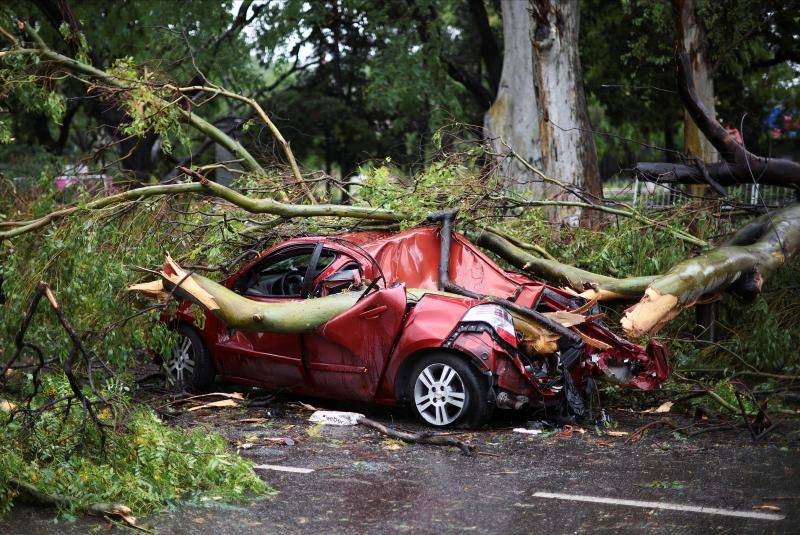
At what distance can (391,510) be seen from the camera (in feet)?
18.3

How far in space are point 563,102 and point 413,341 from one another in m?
8.00

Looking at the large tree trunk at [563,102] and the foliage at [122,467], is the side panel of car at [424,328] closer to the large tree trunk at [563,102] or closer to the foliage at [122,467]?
the foliage at [122,467]

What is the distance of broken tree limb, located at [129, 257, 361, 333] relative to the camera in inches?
312

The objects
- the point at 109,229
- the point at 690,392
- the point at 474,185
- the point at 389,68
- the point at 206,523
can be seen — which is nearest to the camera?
the point at 206,523

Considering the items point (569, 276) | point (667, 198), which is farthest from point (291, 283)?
point (667, 198)

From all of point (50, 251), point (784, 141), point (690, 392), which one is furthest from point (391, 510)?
point (784, 141)

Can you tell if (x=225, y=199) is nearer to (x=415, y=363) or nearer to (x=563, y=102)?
(x=415, y=363)

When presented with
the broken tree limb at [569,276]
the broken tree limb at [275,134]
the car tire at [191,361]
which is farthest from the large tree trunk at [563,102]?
the car tire at [191,361]

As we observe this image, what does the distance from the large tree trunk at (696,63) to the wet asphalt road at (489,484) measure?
9.50 metres

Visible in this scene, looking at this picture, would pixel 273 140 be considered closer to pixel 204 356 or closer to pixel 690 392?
pixel 204 356

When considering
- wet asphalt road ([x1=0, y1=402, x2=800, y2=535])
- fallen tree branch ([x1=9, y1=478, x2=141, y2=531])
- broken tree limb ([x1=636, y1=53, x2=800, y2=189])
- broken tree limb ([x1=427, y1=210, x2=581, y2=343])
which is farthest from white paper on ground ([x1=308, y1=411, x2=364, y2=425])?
broken tree limb ([x1=636, y1=53, x2=800, y2=189])

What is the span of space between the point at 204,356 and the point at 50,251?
1670 mm

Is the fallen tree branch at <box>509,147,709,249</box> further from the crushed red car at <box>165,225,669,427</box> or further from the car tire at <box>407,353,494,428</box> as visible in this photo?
the car tire at <box>407,353,494,428</box>

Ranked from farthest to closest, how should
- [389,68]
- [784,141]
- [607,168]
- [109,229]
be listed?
[607,168]
[784,141]
[389,68]
[109,229]
